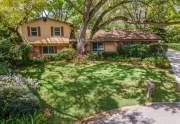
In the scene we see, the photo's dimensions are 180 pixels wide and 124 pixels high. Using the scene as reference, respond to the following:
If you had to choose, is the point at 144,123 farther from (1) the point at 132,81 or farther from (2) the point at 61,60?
(2) the point at 61,60

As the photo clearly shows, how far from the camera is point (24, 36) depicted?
31.8m

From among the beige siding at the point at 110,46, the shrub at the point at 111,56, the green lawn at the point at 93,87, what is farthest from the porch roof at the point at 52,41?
the green lawn at the point at 93,87

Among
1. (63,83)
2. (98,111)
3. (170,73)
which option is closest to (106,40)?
(170,73)

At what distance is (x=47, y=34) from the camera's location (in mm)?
32094

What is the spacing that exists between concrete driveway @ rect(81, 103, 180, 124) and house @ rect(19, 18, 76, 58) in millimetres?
18271

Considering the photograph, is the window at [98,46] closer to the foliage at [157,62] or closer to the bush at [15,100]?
the foliage at [157,62]

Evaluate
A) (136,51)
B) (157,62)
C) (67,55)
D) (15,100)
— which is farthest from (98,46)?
(15,100)

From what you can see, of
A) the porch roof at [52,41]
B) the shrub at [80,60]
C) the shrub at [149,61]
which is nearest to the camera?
the shrub at [149,61]

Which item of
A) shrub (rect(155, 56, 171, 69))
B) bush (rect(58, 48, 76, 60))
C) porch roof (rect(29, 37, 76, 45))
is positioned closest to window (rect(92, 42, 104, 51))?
porch roof (rect(29, 37, 76, 45))

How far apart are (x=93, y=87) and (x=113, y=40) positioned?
47.7 feet

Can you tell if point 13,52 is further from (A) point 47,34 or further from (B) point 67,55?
(A) point 47,34

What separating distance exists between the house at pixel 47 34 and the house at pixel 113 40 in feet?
8.10

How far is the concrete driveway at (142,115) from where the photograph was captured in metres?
12.5

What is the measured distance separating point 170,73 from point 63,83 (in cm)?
800
